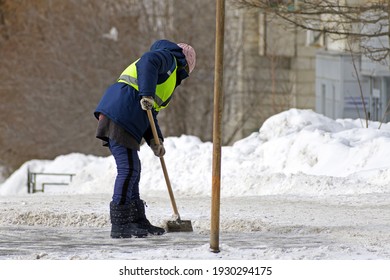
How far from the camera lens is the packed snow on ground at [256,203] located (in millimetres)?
11617

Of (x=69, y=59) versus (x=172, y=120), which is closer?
(x=172, y=120)

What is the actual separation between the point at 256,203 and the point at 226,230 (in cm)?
299

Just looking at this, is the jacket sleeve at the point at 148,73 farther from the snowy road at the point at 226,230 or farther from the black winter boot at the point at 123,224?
the snowy road at the point at 226,230

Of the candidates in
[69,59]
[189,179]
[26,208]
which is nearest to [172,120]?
[69,59]

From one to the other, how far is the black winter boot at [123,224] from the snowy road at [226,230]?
11 centimetres

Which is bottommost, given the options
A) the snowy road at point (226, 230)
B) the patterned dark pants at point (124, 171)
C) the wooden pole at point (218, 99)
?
the snowy road at point (226, 230)

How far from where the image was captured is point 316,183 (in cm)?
1848

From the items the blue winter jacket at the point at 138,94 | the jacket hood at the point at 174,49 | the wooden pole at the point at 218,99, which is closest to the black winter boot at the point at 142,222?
the blue winter jacket at the point at 138,94

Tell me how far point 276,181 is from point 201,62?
2075cm

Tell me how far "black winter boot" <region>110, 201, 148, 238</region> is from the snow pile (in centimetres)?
584

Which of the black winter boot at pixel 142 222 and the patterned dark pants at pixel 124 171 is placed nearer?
the patterned dark pants at pixel 124 171

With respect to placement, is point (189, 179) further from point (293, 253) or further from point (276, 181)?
point (293, 253)

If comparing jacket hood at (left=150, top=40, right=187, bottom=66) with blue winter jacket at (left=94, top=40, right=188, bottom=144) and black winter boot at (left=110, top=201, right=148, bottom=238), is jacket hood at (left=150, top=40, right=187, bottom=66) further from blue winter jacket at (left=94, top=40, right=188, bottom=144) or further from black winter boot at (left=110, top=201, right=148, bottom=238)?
black winter boot at (left=110, top=201, right=148, bottom=238)
